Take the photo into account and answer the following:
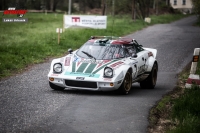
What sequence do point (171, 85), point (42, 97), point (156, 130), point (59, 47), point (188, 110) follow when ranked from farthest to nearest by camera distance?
point (59, 47) → point (171, 85) → point (42, 97) → point (188, 110) → point (156, 130)

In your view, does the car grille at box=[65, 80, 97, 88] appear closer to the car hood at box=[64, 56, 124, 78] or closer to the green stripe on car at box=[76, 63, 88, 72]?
Result: the car hood at box=[64, 56, 124, 78]

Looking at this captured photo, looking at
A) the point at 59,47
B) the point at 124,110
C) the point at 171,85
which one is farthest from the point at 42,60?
the point at 124,110

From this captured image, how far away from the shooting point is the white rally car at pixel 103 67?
37.5 feet

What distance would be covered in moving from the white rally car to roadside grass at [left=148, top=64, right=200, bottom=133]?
116cm

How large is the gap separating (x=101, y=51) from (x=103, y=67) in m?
1.04

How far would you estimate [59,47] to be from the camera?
2439cm

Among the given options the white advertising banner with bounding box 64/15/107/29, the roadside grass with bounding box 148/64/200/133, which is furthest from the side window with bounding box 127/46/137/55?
the white advertising banner with bounding box 64/15/107/29

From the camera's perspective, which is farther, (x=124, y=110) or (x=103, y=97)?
(x=103, y=97)

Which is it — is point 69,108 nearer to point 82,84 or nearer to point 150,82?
point 82,84

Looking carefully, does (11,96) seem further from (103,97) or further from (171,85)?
(171,85)

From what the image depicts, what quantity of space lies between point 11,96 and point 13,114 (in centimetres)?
224

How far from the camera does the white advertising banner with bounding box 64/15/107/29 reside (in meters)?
29.3

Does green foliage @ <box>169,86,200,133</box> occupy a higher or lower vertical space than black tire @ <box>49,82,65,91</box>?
higher

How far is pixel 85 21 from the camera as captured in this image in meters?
30.3
